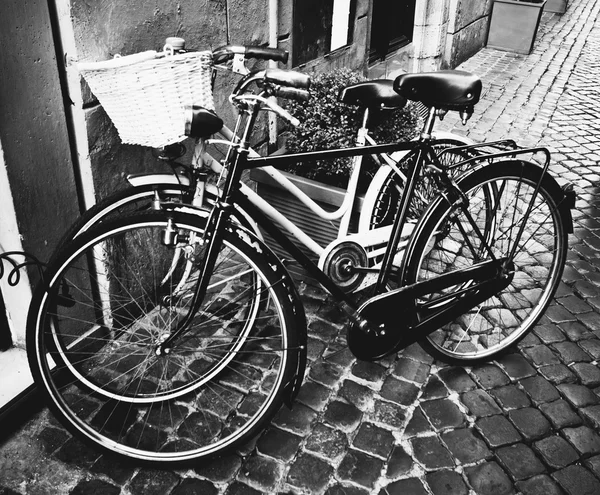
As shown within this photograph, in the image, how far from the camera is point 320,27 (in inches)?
211

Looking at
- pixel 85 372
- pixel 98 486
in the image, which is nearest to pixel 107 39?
pixel 85 372

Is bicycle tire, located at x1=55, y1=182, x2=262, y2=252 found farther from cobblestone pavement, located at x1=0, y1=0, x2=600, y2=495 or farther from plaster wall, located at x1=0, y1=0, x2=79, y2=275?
cobblestone pavement, located at x1=0, y1=0, x2=600, y2=495

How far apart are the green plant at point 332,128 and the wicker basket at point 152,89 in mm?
1454

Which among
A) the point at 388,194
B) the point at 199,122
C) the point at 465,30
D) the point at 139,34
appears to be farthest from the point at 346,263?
the point at 465,30

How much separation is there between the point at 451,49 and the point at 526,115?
2.34 metres

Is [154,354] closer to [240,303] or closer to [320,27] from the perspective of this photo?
[240,303]

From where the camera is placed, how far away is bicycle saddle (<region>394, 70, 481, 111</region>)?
2650 millimetres

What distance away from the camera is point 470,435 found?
282 cm

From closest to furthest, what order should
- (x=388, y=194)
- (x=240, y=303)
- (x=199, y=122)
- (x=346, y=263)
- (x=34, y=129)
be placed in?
(x=199, y=122) → (x=34, y=129) → (x=346, y=263) → (x=388, y=194) → (x=240, y=303)

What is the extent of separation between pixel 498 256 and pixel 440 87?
1.30 m

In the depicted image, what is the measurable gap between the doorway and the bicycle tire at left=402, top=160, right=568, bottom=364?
140 inches

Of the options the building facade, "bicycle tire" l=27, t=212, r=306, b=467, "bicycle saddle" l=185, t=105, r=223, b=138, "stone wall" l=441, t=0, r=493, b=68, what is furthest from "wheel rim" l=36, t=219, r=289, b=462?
"stone wall" l=441, t=0, r=493, b=68

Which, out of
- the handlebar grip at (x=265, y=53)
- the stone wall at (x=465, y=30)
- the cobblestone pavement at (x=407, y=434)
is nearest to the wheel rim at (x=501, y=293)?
the cobblestone pavement at (x=407, y=434)

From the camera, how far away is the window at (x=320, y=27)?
4.99m
